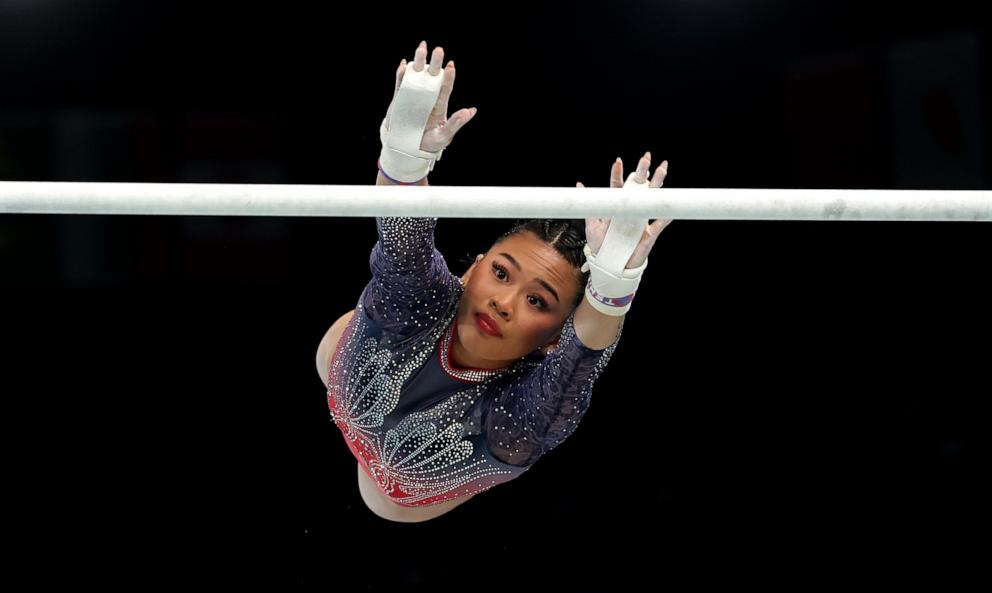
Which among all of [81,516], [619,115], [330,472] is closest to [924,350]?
[619,115]

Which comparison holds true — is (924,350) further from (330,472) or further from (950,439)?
(330,472)

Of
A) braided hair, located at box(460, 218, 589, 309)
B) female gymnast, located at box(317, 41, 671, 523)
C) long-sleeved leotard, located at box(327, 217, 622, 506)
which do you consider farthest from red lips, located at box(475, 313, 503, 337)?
braided hair, located at box(460, 218, 589, 309)

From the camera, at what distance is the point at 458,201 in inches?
83.5

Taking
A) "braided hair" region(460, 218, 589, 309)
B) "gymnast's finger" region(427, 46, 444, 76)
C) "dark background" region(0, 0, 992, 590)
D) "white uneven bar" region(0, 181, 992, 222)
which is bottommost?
"dark background" region(0, 0, 992, 590)

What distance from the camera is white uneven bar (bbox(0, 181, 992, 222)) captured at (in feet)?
6.89

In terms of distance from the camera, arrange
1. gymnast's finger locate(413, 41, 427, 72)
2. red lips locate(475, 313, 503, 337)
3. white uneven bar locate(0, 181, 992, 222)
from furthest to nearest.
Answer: red lips locate(475, 313, 503, 337), gymnast's finger locate(413, 41, 427, 72), white uneven bar locate(0, 181, 992, 222)

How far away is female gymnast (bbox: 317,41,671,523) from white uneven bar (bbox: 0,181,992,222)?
22cm

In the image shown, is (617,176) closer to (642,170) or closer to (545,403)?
(642,170)

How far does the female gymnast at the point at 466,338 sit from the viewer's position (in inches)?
98.6

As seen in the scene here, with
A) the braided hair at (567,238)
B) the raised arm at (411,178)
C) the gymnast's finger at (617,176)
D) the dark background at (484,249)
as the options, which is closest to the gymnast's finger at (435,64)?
the raised arm at (411,178)

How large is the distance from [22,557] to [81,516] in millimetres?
282

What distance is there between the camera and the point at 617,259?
8.18 ft

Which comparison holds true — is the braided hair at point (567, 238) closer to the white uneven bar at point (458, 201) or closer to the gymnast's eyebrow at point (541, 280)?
the gymnast's eyebrow at point (541, 280)

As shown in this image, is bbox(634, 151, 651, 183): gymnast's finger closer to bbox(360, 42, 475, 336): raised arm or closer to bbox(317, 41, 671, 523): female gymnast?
bbox(317, 41, 671, 523): female gymnast
